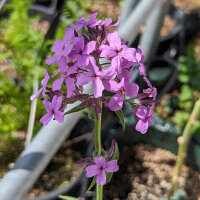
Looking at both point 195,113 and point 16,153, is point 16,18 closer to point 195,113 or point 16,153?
point 16,153

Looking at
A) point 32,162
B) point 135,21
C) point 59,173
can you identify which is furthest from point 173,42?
point 32,162

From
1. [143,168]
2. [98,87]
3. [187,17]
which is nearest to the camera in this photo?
[98,87]

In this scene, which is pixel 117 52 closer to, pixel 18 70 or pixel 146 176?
pixel 146 176

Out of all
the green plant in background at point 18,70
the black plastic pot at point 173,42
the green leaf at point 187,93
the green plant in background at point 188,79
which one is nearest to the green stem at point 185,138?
the green plant in background at point 188,79

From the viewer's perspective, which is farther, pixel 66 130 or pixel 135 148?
pixel 135 148

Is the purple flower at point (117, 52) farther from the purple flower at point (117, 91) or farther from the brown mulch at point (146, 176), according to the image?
the brown mulch at point (146, 176)

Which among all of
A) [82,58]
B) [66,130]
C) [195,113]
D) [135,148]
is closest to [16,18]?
[135,148]

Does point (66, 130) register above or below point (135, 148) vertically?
above
